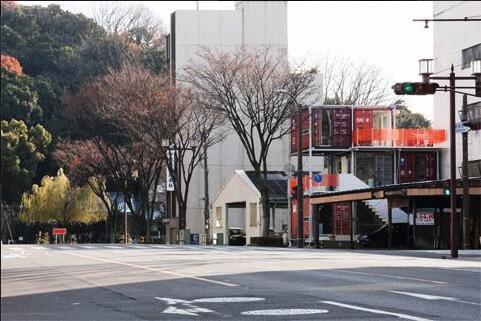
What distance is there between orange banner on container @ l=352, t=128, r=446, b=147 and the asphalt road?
2997 cm

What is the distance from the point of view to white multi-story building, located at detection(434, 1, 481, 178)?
48.9 metres

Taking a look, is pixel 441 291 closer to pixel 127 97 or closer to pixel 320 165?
pixel 127 97

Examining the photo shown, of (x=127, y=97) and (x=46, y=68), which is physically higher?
(x=46, y=68)

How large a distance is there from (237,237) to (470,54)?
75.0ft

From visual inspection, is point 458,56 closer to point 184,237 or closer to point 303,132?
point 303,132

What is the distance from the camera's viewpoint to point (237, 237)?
205 ft

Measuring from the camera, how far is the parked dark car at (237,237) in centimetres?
6191

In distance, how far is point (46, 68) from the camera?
8038cm

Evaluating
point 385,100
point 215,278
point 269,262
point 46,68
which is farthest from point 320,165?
point 215,278

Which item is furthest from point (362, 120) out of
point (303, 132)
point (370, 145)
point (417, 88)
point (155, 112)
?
point (417, 88)

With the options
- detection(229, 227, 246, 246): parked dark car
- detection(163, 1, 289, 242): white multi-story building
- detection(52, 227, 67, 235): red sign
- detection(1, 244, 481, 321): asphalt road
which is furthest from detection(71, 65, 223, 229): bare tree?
detection(1, 244, 481, 321): asphalt road

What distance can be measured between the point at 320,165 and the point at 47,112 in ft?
91.2

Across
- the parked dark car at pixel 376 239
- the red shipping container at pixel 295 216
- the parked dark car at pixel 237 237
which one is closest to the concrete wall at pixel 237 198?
the parked dark car at pixel 237 237

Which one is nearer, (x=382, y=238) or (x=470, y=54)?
(x=382, y=238)
